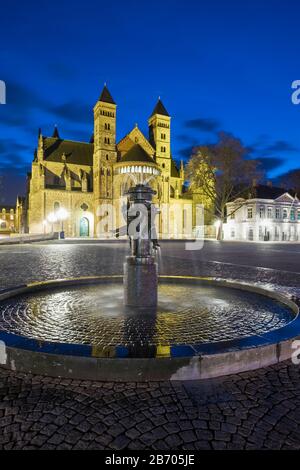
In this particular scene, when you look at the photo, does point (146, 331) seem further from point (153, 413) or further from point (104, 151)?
point (104, 151)

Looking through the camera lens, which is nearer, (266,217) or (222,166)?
(222,166)

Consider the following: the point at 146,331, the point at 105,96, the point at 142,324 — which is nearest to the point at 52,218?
the point at 105,96

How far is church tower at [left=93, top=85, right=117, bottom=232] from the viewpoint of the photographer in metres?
50.6

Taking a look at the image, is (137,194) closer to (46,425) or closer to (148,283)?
(148,283)

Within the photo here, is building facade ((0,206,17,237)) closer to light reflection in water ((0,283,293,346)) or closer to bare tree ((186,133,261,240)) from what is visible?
bare tree ((186,133,261,240))

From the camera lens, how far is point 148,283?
568 centimetres

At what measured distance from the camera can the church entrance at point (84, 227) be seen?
5234cm

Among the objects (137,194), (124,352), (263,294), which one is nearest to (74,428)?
(124,352)

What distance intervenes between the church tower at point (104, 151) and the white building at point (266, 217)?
21.8 meters

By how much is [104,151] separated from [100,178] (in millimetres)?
5001

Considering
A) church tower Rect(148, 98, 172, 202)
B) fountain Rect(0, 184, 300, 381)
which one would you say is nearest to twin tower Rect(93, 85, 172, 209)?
church tower Rect(148, 98, 172, 202)

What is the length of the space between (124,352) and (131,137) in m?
56.4

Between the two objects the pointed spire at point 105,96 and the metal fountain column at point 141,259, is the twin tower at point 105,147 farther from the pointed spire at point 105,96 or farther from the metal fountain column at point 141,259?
the metal fountain column at point 141,259

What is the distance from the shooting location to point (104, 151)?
168 feet
